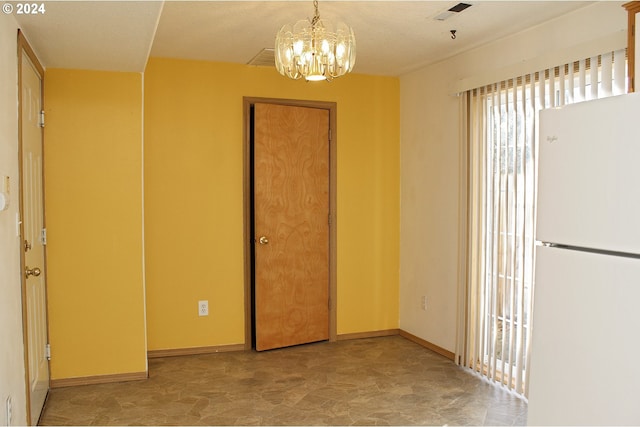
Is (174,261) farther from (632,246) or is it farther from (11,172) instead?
(632,246)

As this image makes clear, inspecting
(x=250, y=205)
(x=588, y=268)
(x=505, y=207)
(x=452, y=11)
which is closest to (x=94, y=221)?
(x=250, y=205)

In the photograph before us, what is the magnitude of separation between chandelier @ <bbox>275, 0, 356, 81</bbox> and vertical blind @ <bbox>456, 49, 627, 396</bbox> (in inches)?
53.0

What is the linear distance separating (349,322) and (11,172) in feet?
10.5

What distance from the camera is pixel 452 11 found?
316 cm

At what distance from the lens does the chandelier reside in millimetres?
2707

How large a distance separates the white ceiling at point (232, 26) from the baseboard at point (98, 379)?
83.6 inches

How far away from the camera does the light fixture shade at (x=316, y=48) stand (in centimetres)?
271

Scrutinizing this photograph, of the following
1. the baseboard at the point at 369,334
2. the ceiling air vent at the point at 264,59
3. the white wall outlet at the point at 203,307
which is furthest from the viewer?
the baseboard at the point at 369,334

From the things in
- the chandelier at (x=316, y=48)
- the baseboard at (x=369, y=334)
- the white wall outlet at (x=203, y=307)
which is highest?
the chandelier at (x=316, y=48)

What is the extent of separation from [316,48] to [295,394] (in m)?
2.21

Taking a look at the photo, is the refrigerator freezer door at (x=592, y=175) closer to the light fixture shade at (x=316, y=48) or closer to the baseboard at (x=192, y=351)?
the light fixture shade at (x=316, y=48)

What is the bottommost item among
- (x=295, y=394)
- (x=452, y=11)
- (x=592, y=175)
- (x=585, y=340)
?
(x=295, y=394)

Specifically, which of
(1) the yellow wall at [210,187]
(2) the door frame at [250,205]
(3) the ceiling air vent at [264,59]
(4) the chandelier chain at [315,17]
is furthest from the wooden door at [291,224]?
(4) the chandelier chain at [315,17]

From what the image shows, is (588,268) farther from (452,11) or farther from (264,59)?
(264,59)
